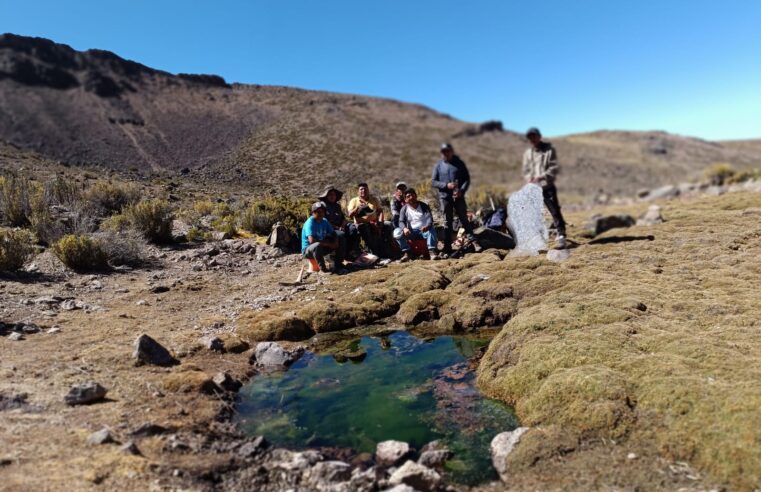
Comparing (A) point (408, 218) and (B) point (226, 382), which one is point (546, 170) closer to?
(A) point (408, 218)

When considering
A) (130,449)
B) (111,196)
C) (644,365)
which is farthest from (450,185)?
(111,196)

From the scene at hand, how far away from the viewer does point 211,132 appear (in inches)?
1007

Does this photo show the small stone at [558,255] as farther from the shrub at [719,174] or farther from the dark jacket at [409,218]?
the shrub at [719,174]

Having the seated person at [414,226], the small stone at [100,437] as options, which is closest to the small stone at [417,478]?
the small stone at [100,437]

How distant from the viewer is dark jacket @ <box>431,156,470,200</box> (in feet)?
34.0

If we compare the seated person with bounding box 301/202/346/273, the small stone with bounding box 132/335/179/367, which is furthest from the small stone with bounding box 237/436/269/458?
the seated person with bounding box 301/202/346/273

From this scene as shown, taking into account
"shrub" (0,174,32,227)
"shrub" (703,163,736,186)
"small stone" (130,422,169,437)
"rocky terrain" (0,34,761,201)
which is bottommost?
"small stone" (130,422,169,437)

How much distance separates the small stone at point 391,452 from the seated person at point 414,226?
6692 mm

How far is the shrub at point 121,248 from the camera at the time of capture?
10180 mm

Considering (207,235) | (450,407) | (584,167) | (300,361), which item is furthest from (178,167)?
(584,167)

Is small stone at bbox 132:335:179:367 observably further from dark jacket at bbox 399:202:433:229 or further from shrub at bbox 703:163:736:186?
shrub at bbox 703:163:736:186

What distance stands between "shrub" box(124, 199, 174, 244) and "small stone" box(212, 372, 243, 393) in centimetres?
818

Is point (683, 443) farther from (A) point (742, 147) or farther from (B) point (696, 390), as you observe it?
(A) point (742, 147)

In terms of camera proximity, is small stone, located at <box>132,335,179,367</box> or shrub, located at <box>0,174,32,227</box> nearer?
small stone, located at <box>132,335,179,367</box>
